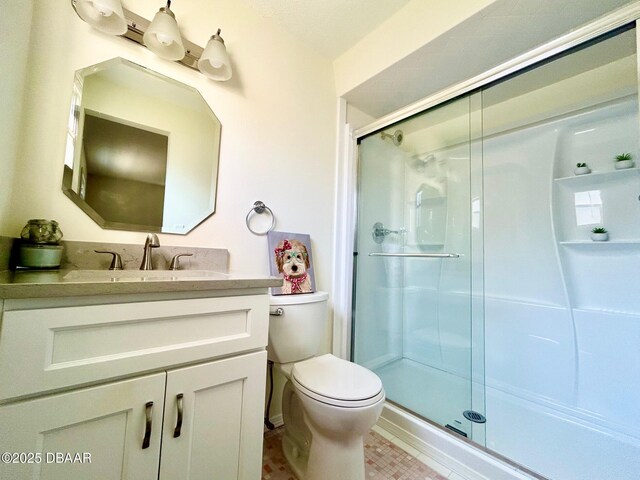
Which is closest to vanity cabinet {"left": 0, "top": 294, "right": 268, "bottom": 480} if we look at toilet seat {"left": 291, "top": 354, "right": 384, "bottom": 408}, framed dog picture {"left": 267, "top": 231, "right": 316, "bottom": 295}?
toilet seat {"left": 291, "top": 354, "right": 384, "bottom": 408}

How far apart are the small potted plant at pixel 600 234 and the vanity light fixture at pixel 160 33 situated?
2.26 metres

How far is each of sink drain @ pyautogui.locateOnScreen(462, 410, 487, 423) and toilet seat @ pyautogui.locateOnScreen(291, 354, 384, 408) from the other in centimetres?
66

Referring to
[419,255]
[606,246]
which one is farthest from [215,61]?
[606,246]

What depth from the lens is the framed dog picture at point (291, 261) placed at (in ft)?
4.55

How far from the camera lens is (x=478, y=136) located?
162 centimetres

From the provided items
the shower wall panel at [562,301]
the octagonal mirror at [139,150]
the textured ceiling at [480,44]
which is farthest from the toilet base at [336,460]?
the textured ceiling at [480,44]

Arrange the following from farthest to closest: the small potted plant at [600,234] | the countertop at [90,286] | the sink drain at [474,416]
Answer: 1. the small potted plant at [600,234]
2. the sink drain at [474,416]
3. the countertop at [90,286]

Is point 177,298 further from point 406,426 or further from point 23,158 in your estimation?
point 406,426

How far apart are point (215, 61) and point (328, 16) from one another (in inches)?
29.4

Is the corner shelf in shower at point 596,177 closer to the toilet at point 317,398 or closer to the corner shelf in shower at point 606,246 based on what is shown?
the corner shelf in shower at point 606,246

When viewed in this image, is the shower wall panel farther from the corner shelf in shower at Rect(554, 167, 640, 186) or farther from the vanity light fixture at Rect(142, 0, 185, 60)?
the vanity light fixture at Rect(142, 0, 185, 60)

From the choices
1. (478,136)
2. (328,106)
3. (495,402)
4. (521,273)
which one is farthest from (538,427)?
(328,106)

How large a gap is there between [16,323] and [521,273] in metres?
2.39

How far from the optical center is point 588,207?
5.25 feet
